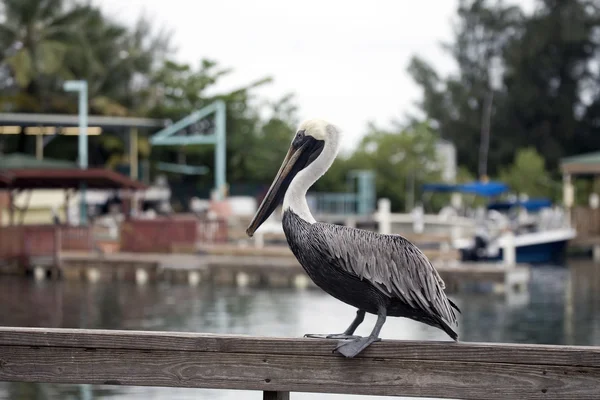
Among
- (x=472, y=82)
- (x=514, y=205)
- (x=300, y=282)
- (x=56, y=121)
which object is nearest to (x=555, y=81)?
(x=472, y=82)

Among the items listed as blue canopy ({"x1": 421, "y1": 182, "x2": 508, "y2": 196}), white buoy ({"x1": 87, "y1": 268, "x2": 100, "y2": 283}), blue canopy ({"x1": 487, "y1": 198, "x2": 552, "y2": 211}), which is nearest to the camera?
white buoy ({"x1": 87, "y1": 268, "x2": 100, "y2": 283})

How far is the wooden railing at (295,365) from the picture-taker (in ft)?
13.7

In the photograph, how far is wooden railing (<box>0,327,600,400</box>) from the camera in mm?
4164

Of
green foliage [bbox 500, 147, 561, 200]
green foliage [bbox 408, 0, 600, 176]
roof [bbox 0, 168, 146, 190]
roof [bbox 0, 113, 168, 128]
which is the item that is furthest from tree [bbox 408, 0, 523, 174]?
roof [bbox 0, 168, 146, 190]

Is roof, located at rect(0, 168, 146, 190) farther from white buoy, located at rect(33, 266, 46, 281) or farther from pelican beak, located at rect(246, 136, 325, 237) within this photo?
pelican beak, located at rect(246, 136, 325, 237)

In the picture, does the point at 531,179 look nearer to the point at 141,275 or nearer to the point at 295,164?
the point at 141,275

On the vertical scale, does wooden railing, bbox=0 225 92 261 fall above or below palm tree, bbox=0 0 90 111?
below

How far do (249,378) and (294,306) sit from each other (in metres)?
18.5

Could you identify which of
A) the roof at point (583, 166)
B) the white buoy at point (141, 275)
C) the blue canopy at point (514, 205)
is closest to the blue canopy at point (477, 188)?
the blue canopy at point (514, 205)

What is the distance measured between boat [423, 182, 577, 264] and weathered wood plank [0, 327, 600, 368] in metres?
23.0

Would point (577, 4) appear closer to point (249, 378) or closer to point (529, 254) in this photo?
point (529, 254)

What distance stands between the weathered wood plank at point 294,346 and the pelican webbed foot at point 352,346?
1.3 inches

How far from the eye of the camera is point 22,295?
23844 mm

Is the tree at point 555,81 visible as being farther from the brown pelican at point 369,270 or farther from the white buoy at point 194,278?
the brown pelican at point 369,270
